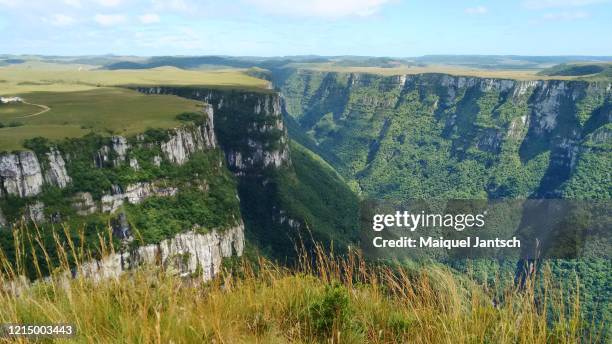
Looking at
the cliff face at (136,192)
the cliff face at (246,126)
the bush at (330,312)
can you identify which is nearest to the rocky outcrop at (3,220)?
the cliff face at (136,192)

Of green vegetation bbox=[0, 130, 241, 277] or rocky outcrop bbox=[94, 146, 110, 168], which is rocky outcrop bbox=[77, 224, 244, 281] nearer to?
green vegetation bbox=[0, 130, 241, 277]

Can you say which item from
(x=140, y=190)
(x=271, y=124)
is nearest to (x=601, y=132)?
(x=271, y=124)

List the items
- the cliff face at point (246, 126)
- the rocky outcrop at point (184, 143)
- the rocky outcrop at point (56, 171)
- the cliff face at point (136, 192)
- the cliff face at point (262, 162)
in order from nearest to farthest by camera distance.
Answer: the cliff face at point (136, 192) < the rocky outcrop at point (56, 171) < the rocky outcrop at point (184, 143) < the cliff face at point (262, 162) < the cliff face at point (246, 126)

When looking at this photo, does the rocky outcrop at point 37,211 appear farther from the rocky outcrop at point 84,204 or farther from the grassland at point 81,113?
the grassland at point 81,113

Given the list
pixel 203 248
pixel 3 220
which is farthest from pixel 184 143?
pixel 3 220

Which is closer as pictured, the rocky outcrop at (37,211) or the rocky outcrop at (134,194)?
the rocky outcrop at (37,211)

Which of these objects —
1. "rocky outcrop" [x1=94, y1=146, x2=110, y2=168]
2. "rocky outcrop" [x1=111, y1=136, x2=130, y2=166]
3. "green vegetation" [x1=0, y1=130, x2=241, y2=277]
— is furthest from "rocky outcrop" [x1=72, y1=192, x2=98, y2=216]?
"rocky outcrop" [x1=111, y1=136, x2=130, y2=166]
